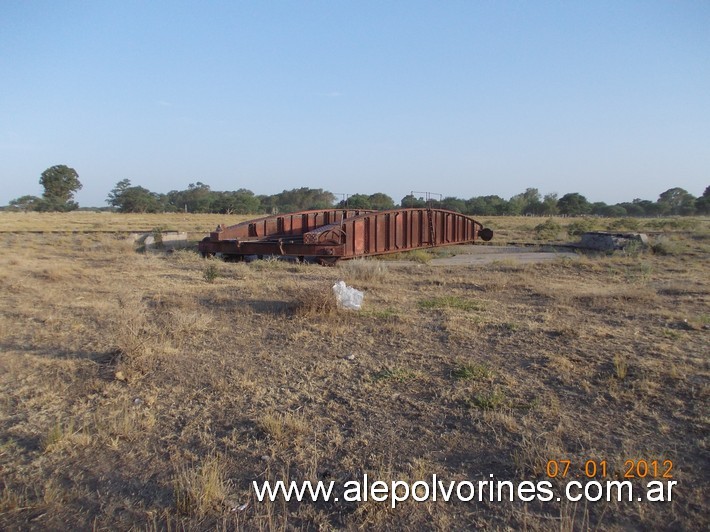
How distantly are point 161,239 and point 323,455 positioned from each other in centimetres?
1994

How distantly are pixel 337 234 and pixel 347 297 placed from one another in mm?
7995

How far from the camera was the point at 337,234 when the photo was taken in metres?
15.9

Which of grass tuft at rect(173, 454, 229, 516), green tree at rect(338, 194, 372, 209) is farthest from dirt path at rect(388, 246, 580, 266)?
green tree at rect(338, 194, 372, 209)

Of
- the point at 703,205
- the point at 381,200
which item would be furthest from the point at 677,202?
the point at 381,200

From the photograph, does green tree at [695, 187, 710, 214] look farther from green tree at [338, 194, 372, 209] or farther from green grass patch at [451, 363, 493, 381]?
green grass patch at [451, 363, 493, 381]

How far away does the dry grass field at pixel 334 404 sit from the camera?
3.17 m

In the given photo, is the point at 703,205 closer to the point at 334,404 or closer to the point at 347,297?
the point at 347,297

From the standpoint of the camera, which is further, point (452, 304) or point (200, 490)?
point (452, 304)

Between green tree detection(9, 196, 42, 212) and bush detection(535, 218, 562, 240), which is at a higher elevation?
green tree detection(9, 196, 42, 212)

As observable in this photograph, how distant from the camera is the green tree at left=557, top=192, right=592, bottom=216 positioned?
79.9 m

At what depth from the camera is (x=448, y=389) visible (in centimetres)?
495

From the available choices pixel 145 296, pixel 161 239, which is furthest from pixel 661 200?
pixel 145 296

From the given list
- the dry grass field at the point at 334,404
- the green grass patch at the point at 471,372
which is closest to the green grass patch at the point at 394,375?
the dry grass field at the point at 334,404
